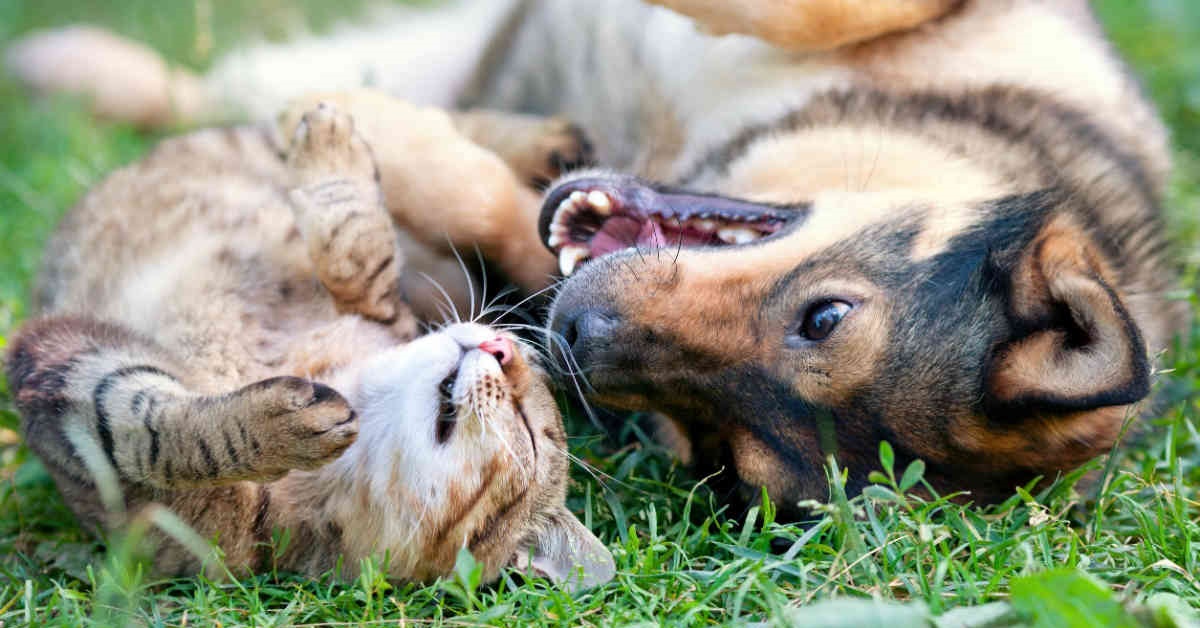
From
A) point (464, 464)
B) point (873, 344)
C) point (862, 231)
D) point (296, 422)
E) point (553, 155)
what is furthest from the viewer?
point (553, 155)

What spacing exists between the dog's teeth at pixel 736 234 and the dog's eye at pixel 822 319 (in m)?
0.48

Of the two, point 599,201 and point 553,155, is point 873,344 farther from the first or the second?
point 553,155

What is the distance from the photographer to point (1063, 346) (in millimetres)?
2939

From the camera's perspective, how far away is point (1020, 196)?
3.42 meters

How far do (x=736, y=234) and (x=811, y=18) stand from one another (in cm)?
107

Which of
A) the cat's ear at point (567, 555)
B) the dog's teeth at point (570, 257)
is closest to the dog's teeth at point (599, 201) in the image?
the dog's teeth at point (570, 257)

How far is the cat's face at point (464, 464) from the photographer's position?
3.07m

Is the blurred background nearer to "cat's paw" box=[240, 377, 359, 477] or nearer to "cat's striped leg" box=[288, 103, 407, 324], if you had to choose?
"cat's striped leg" box=[288, 103, 407, 324]

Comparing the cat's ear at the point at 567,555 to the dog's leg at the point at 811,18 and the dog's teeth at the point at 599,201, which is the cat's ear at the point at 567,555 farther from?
the dog's leg at the point at 811,18

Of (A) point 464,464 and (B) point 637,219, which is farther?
(B) point 637,219

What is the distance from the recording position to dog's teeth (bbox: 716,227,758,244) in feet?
11.5

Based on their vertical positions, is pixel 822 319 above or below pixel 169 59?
above

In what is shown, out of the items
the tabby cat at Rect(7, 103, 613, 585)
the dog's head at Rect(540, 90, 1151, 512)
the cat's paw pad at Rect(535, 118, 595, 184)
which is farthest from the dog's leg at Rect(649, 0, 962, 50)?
the tabby cat at Rect(7, 103, 613, 585)

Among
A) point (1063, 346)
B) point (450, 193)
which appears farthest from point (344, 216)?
point (1063, 346)
